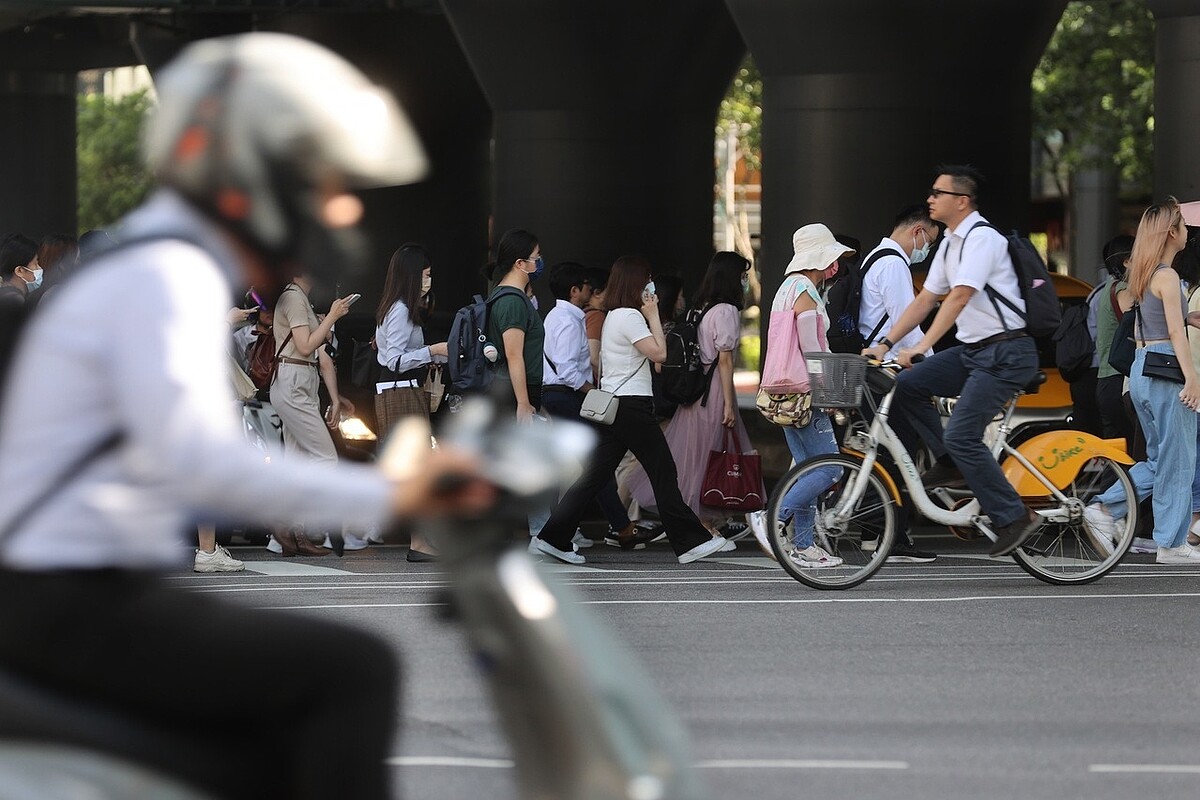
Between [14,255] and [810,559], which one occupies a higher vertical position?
[14,255]

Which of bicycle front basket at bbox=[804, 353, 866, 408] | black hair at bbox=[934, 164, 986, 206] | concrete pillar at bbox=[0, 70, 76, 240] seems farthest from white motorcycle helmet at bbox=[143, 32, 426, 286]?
concrete pillar at bbox=[0, 70, 76, 240]

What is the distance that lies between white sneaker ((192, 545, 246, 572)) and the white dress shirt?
336 inches

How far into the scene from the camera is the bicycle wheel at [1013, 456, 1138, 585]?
9898 millimetres

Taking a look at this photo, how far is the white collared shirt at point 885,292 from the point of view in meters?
11.8

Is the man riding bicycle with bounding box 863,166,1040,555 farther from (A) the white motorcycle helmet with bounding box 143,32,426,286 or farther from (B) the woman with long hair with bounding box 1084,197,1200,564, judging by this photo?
(A) the white motorcycle helmet with bounding box 143,32,426,286

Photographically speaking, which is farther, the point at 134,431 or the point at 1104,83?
the point at 1104,83

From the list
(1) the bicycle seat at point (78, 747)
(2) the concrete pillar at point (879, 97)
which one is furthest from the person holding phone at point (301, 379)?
(1) the bicycle seat at point (78, 747)

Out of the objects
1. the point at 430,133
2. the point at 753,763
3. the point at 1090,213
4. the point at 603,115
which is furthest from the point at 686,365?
the point at 1090,213

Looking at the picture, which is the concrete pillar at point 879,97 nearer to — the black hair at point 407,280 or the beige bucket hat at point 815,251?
the black hair at point 407,280

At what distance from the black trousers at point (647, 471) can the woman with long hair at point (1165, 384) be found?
8.24 feet

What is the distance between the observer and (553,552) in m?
11.8

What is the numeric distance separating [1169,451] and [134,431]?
923 centimetres

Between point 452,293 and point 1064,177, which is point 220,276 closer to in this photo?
point 452,293

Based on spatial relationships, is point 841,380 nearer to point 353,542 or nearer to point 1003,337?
point 1003,337
